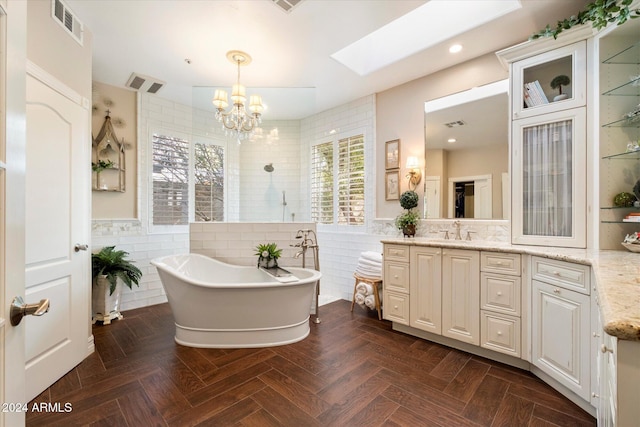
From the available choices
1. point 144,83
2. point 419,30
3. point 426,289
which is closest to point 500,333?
point 426,289

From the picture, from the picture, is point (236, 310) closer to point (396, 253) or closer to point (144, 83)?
point (396, 253)

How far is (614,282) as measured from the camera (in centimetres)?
108

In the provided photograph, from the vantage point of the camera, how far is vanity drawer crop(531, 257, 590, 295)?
1.76 meters

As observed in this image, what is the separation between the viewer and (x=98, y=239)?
3.47 meters

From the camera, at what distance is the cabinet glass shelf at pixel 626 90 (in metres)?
2.05

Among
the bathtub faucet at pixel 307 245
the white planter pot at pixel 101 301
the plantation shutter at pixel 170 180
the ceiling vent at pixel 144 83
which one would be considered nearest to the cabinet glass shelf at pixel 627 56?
the bathtub faucet at pixel 307 245

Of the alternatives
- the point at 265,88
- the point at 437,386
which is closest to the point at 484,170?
the point at 437,386

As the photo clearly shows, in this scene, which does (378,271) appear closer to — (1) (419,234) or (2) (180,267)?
(1) (419,234)

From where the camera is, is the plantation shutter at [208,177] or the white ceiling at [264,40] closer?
the white ceiling at [264,40]

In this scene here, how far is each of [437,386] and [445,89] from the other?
299 cm

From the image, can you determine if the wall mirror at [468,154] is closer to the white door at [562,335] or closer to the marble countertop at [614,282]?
the marble countertop at [614,282]

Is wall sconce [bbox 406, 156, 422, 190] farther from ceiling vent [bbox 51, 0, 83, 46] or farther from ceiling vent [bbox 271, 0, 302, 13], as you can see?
ceiling vent [bbox 51, 0, 83, 46]

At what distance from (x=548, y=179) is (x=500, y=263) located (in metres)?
0.85

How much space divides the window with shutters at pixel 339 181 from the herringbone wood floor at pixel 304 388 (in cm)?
197
